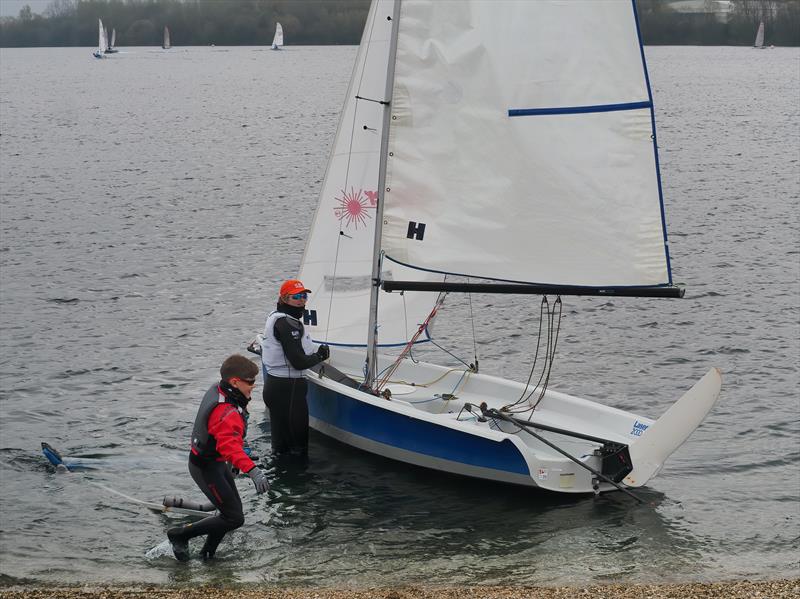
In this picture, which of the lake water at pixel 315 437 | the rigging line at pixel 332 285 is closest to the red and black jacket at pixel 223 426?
the lake water at pixel 315 437

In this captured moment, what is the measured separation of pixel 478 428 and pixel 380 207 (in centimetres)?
265

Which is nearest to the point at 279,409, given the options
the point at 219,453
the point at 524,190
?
the point at 219,453

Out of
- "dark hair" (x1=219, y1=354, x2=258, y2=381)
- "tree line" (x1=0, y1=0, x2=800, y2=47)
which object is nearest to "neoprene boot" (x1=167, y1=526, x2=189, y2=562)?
"dark hair" (x1=219, y1=354, x2=258, y2=381)

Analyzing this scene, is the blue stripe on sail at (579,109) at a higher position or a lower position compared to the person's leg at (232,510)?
higher

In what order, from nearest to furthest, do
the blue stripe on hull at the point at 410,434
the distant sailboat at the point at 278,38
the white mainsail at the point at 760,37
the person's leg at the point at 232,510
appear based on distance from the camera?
the person's leg at the point at 232,510 < the blue stripe on hull at the point at 410,434 < the white mainsail at the point at 760,37 < the distant sailboat at the point at 278,38

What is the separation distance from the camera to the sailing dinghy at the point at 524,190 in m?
11.4

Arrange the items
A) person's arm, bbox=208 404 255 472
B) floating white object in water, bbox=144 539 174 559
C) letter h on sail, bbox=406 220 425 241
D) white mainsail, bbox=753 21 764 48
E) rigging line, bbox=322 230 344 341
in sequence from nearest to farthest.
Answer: person's arm, bbox=208 404 255 472 < floating white object in water, bbox=144 539 174 559 < letter h on sail, bbox=406 220 425 241 < rigging line, bbox=322 230 344 341 < white mainsail, bbox=753 21 764 48

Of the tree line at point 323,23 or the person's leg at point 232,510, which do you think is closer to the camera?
the person's leg at point 232,510

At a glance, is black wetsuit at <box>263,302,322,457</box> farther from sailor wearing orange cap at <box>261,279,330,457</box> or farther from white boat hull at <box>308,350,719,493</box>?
white boat hull at <box>308,350,719,493</box>

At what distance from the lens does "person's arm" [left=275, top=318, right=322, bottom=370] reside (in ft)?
40.3

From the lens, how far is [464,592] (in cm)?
917

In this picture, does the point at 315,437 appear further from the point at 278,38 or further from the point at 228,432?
the point at 278,38

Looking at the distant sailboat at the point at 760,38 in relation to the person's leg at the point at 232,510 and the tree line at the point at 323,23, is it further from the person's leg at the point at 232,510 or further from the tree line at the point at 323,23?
the person's leg at the point at 232,510

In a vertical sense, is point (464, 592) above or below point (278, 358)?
below
